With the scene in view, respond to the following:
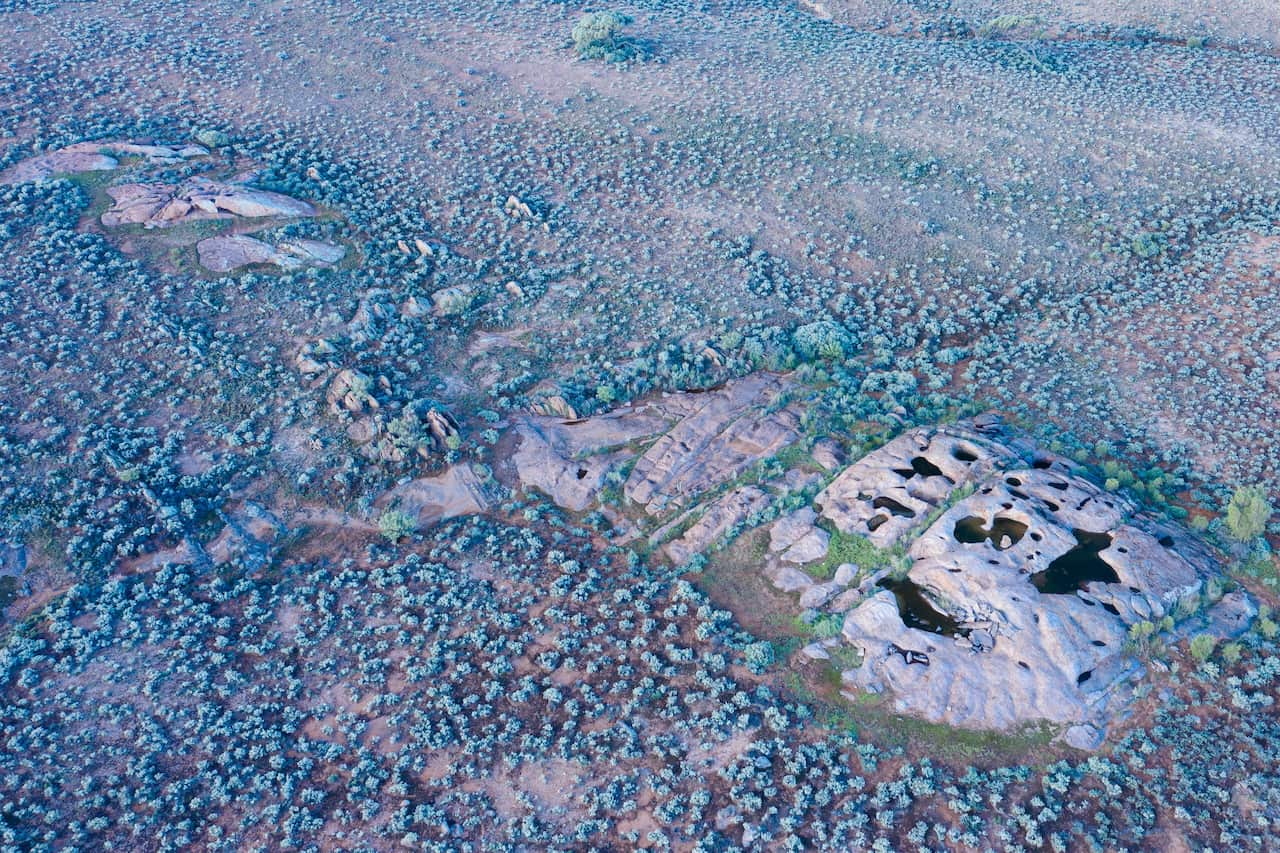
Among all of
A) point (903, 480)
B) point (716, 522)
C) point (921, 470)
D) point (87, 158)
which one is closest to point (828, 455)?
point (903, 480)

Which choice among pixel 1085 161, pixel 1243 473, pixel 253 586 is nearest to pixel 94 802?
pixel 253 586

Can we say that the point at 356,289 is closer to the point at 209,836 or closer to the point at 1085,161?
the point at 209,836

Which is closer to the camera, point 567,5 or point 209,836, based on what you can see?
point 209,836

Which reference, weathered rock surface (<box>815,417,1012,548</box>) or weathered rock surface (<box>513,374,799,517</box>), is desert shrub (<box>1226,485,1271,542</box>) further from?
weathered rock surface (<box>513,374,799,517</box>)

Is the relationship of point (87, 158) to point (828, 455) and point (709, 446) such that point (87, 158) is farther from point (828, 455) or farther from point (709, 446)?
point (828, 455)

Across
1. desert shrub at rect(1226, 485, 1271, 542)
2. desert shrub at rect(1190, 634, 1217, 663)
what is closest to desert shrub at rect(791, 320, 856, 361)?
desert shrub at rect(1226, 485, 1271, 542)
